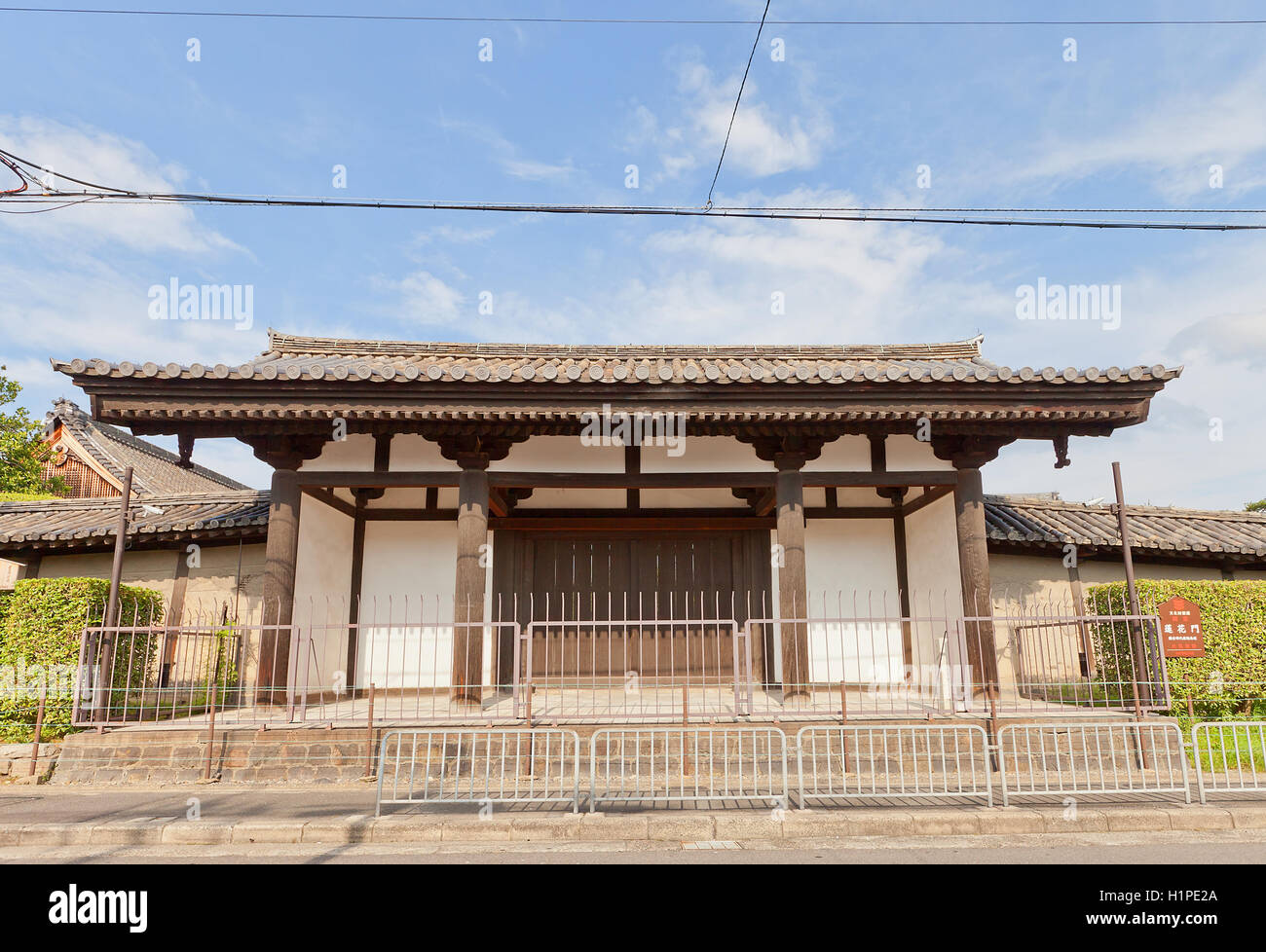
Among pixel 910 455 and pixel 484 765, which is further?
pixel 910 455

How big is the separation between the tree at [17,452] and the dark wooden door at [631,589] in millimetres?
17065

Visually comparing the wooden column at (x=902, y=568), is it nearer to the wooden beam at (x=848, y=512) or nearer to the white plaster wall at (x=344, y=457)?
the wooden beam at (x=848, y=512)

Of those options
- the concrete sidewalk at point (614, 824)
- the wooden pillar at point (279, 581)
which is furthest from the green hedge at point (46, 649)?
the concrete sidewalk at point (614, 824)

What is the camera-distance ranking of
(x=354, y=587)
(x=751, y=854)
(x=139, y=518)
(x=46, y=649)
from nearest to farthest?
1. (x=751, y=854)
2. (x=46, y=649)
3. (x=354, y=587)
4. (x=139, y=518)

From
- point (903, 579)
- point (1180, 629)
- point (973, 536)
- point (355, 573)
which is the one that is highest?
point (973, 536)

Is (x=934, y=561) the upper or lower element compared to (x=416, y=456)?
lower

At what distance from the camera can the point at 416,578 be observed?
1145cm

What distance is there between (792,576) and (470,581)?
4.03 m

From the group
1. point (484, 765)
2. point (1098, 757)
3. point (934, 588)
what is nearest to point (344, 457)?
point (484, 765)

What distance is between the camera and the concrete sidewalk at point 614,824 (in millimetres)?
5977

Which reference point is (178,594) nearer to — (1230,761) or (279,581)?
(279,581)

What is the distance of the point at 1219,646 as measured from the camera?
32.6 ft

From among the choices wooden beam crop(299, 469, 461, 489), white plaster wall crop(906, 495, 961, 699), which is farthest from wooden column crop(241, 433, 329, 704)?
white plaster wall crop(906, 495, 961, 699)

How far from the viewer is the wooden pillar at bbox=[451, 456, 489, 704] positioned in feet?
29.1
